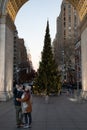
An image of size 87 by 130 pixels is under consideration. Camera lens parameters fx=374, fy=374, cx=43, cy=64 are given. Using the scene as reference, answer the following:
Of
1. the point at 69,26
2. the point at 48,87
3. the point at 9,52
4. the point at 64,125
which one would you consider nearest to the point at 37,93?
the point at 48,87

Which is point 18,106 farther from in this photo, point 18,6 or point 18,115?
point 18,6

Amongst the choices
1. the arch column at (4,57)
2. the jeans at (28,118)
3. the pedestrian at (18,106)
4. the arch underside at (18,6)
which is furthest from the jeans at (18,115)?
the arch underside at (18,6)

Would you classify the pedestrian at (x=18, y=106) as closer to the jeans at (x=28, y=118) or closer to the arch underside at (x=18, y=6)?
the jeans at (x=28, y=118)

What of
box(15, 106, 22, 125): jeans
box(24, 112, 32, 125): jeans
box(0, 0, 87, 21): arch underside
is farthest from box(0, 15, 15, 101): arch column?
box(15, 106, 22, 125): jeans

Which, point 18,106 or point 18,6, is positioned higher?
point 18,6

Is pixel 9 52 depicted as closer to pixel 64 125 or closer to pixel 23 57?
pixel 64 125

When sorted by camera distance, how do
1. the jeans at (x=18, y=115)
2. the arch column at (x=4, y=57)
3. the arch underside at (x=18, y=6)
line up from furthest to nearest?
the arch underside at (x=18, y=6) → the arch column at (x=4, y=57) → the jeans at (x=18, y=115)

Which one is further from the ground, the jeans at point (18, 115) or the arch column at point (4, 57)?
the arch column at point (4, 57)

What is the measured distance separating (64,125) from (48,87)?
38300 mm

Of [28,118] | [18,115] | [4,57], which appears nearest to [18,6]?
→ [4,57]

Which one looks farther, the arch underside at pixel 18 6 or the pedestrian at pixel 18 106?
the arch underside at pixel 18 6

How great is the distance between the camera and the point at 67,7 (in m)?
165

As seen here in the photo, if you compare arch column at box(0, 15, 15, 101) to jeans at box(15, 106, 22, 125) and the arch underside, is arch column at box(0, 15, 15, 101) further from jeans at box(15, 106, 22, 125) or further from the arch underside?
jeans at box(15, 106, 22, 125)

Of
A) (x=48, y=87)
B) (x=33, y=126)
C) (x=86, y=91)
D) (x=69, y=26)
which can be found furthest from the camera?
(x=69, y=26)
